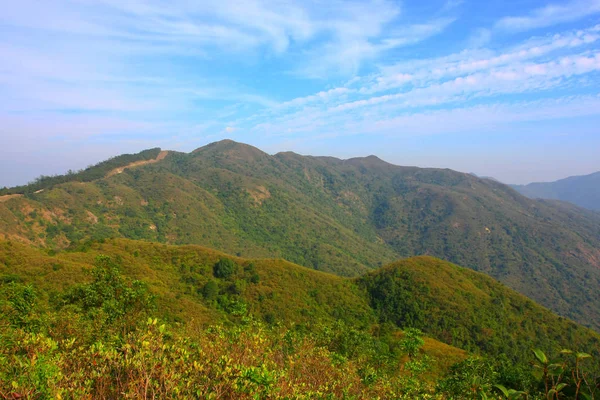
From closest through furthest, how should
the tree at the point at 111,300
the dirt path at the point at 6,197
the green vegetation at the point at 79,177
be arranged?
the tree at the point at 111,300
the dirt path at the point at 6,197
the green vegetation at the point at 79,177

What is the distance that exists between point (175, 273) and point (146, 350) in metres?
53.9

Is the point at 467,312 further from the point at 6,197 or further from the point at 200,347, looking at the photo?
the point at 6,197

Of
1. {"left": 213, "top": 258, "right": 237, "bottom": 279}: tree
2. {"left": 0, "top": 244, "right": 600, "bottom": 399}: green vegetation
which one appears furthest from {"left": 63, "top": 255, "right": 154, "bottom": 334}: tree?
{"left": 213, "top": 258, "right": 237, "bottom": 279}: tree

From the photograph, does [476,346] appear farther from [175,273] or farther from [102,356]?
[102,356]

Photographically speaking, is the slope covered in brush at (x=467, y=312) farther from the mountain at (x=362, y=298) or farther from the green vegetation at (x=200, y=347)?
the green vegetation at (x=200, y=347)

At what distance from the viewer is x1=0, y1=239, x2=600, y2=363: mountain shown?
2069 inches

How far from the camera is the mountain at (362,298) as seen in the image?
2069 inches

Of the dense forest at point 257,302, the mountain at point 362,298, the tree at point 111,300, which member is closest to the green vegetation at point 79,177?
the dense forest at point 257,302

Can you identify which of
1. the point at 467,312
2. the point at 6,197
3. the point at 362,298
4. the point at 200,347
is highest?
the point at 200,347

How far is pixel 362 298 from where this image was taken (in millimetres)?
65062

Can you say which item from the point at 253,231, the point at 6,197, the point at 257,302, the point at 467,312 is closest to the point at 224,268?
the point at 257,302

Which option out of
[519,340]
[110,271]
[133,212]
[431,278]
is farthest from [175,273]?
[133,212]

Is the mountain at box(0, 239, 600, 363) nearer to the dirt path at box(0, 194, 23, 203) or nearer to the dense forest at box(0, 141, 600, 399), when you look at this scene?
the dense forest at box(0, 141, 600, 399)

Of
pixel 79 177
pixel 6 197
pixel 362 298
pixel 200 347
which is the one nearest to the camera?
pixel 200 347
